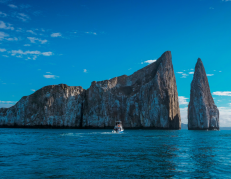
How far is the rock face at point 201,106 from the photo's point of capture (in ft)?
370

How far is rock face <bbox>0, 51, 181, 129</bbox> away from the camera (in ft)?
377

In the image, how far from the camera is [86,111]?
125 metres

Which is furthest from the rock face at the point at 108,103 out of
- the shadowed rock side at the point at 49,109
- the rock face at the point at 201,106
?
the rock face at the point at 201,106

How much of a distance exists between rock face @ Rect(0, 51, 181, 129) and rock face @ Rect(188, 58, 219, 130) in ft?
27.3

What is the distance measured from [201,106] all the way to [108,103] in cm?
4857

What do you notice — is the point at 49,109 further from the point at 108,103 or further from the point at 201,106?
the point at 201,106

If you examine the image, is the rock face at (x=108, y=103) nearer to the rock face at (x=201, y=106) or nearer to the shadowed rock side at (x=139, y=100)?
the shadowed rock side at (x=139, y=100)

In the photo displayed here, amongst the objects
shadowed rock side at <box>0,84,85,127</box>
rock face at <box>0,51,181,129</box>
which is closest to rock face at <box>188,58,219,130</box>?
rock face at <box>0,51,181,129</box>

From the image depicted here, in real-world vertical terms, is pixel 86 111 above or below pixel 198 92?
below

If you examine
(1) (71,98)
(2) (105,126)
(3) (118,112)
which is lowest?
(2) (105,126)

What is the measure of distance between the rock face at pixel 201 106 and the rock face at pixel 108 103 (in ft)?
27.3

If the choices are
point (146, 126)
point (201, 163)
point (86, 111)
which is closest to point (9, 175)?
point (201, 163)

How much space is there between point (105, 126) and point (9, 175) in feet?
346

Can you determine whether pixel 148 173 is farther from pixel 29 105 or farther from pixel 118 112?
pixel 29 105
